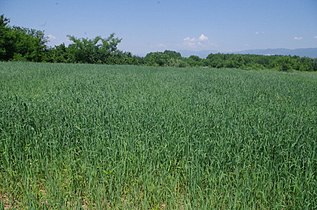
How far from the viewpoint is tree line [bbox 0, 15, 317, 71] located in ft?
118

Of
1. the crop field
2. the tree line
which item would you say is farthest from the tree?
the crop field

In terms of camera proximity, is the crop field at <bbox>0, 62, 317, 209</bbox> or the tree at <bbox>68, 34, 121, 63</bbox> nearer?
the crop field at <bbox>0, 62, 317, 209</bbox>

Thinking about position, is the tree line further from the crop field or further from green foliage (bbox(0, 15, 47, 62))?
the crop field

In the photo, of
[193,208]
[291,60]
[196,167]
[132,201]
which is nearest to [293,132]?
[196,167]

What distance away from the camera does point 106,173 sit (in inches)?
133

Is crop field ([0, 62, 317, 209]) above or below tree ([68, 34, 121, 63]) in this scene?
below

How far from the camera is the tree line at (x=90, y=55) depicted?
35875mm

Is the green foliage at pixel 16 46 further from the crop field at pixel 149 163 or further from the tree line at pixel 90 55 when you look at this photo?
the crop field at pixel 149 163

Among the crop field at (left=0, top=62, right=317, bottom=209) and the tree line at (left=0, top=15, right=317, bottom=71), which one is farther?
the tree line at (left=0, top=15, right=317, bottom=71)

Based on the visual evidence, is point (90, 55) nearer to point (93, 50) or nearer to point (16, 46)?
point (93, 50)

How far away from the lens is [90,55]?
149ft

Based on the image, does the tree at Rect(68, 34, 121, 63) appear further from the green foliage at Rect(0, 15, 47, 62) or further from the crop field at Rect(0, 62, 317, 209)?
the crop field at Rect(0, 62, 317, 209)

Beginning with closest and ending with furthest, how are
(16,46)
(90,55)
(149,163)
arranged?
(149,163)
(16,46)
(90,55)

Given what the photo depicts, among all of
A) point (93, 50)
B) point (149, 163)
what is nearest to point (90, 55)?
point (93, 50)
